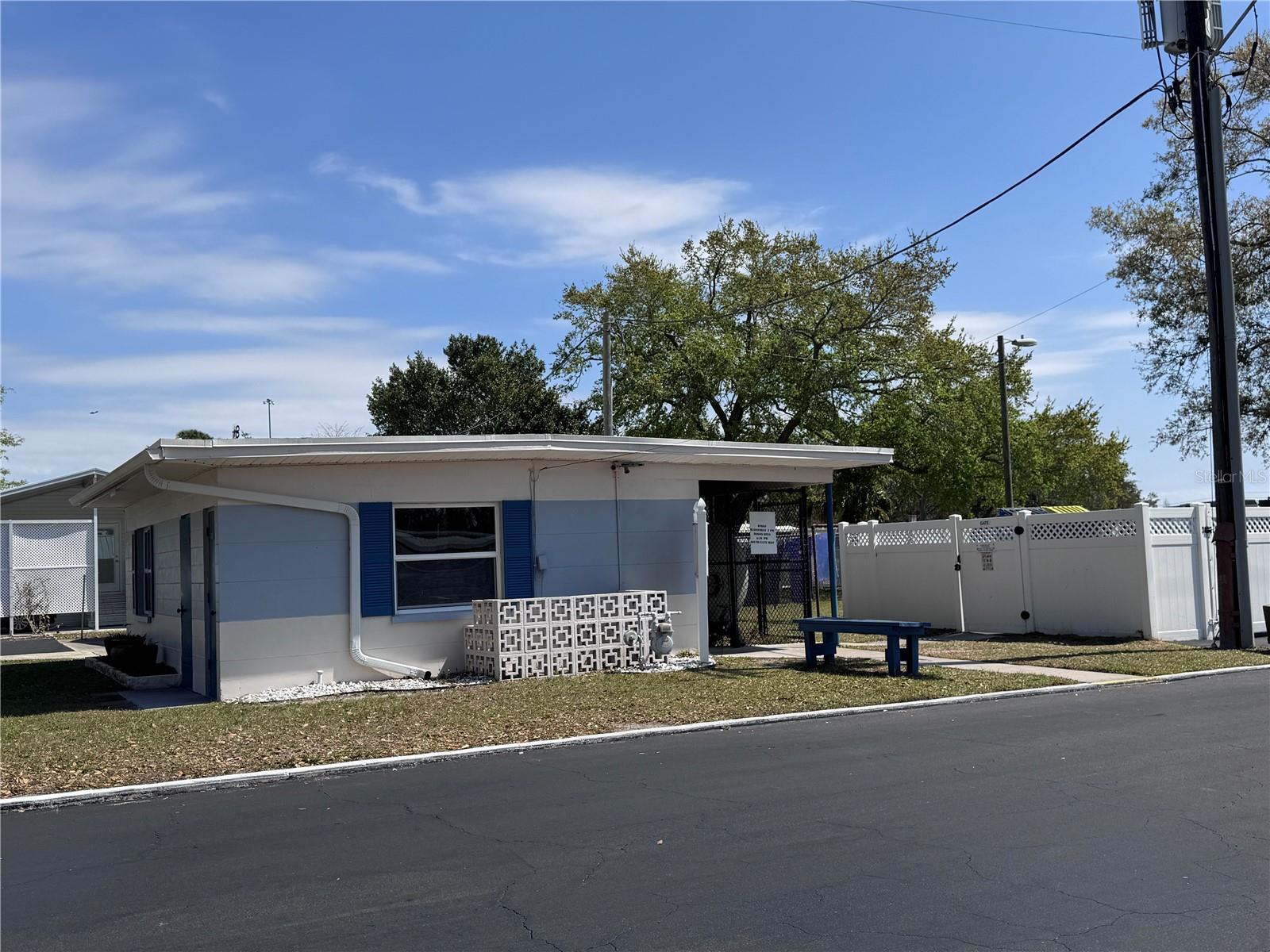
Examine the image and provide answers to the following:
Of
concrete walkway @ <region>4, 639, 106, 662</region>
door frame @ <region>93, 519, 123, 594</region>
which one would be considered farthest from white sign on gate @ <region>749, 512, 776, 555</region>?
door frame @ <region>93, 519, 123, 594</region>

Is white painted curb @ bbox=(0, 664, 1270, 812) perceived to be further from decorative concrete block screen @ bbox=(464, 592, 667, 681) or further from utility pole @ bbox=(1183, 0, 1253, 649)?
utility pole @ bbox=(1183, 0, 1253, 649)

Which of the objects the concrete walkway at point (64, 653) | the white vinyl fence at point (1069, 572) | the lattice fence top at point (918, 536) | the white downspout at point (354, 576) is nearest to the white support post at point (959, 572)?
the white vinyl fence at point (1069, 572)

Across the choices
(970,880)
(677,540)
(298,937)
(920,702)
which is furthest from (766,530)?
(298,937)

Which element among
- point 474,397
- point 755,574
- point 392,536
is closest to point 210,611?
point 392,536

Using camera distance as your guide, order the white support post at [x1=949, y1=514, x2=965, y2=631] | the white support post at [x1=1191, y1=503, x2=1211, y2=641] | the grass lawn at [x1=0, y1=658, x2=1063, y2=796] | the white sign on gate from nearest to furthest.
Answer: the grass lawn at [x1=0, y1=658, x2=1063, y2=796]
the white sign on gate
the white support post at [x1=1191, y1=503, x2=1211, y2=641]
the white support post at [x1=949, y1=514, x2=965, y2=631]

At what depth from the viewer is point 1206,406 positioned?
24.4 m

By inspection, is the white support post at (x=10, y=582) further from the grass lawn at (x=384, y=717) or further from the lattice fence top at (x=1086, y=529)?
the lattice fence top at (x=1086, y=529)

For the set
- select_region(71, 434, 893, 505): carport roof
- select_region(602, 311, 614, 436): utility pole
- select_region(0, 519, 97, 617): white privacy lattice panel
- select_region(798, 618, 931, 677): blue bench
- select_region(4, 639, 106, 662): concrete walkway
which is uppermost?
select_region(602, 311, 614, 436): utility pole

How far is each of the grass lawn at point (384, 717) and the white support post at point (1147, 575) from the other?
4.57 metres

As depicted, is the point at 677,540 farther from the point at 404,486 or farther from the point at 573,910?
the point at 573,910

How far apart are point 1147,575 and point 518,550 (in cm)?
937

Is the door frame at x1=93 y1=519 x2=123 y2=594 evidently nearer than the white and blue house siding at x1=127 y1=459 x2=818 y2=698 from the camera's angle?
No

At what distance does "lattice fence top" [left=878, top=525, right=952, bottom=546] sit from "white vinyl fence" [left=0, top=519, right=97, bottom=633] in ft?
59.8

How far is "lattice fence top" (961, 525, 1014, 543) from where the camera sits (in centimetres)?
1881
